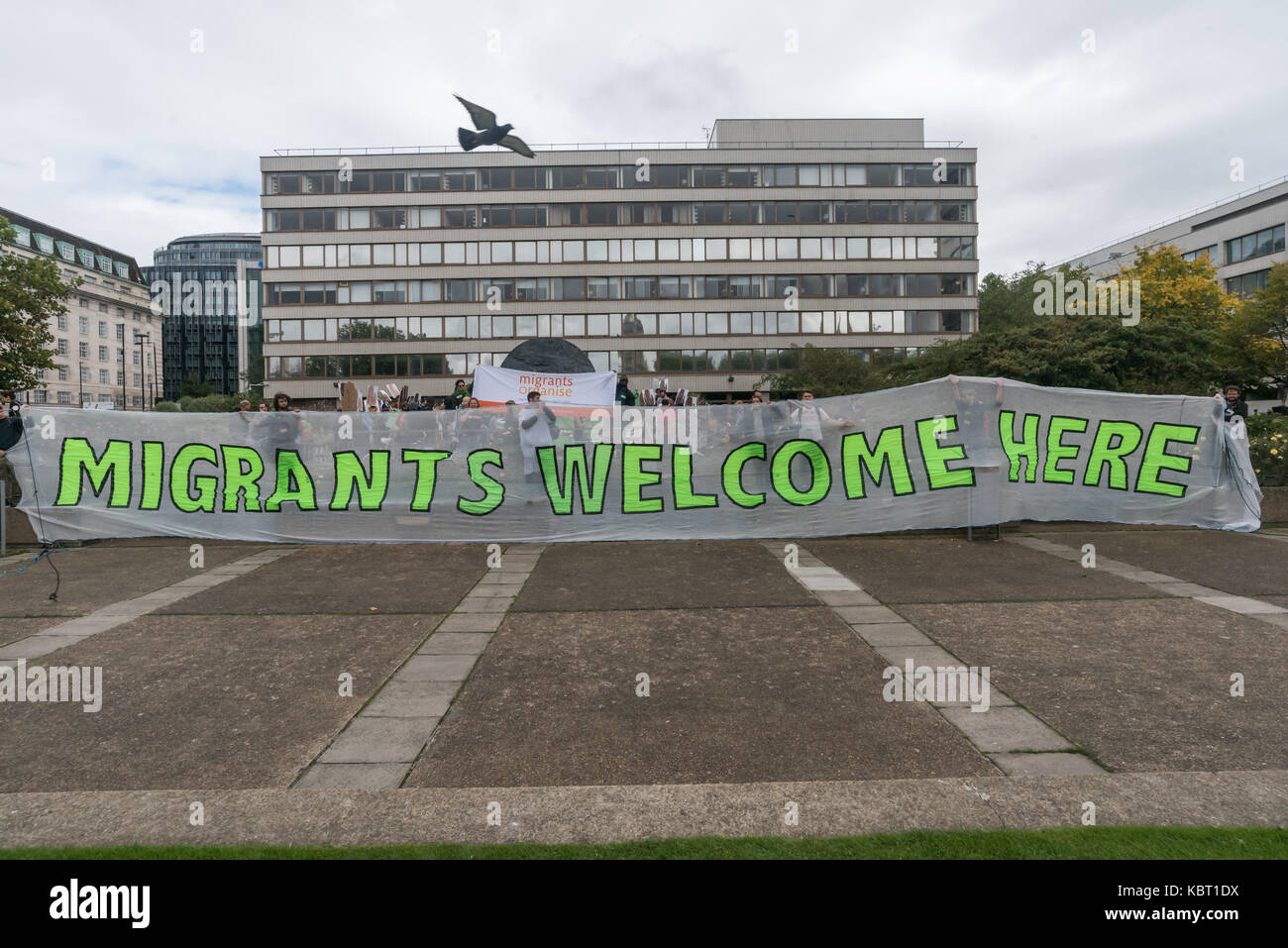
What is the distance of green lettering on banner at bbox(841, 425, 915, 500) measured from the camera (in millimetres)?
10672

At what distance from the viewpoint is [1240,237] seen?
66938mm

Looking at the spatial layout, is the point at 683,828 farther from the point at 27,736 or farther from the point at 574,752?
the point at 27,736

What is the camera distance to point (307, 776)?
12.0ft

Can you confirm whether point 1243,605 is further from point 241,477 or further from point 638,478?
point 241,477

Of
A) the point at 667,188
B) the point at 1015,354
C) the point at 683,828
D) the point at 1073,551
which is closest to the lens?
the point at 683,828

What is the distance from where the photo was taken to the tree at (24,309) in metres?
35.6

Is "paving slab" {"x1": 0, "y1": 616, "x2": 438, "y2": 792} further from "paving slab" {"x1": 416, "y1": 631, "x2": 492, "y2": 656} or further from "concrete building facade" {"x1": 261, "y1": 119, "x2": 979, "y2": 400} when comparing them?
"concrete building facade" {"x1": 261, "y1": 119, "x2": 979, "y2": 400}

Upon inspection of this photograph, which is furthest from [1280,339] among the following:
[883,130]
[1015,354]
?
[883,130]

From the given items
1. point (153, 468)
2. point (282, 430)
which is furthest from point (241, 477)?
point (153, 468)

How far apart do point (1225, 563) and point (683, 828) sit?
28.2 ft

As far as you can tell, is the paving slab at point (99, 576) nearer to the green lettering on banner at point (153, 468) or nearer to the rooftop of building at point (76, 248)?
the green lettering on banner at point (153, 468)

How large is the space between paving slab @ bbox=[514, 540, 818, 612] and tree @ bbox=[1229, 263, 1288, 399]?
3755 centimetres

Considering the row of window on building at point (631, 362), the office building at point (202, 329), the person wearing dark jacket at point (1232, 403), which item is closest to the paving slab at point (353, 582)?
the person wearing dark jacket at point (1232, 403)

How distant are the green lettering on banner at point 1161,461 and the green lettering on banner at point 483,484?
9.17m
